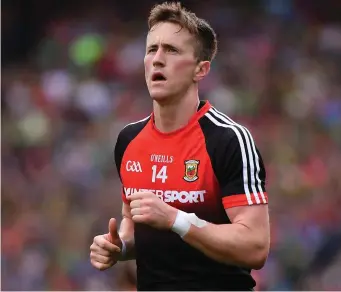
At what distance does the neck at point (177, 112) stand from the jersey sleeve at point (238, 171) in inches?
11.9

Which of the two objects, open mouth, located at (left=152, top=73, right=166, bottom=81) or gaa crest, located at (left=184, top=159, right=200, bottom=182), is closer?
gaa crest, located at (left=184, top=159, right=200, bottom=182)

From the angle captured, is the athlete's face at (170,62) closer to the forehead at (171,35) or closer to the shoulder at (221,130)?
the forehead at (171,35)

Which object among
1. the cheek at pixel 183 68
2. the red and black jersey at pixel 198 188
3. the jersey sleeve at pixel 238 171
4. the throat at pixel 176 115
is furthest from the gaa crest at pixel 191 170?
the cheek at pixel 183 68

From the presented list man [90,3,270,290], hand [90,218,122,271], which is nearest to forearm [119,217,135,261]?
man [90,3,270,290]

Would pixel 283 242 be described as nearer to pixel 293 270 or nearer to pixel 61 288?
pixel 293 270

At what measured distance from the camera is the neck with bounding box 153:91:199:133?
3.80 meters

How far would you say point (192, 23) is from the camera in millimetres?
3814

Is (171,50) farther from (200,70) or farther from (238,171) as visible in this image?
(238,171)

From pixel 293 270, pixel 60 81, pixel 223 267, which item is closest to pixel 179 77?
pixel 223 267

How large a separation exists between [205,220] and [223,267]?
245 millimetres

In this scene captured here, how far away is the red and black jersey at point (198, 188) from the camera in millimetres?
3498

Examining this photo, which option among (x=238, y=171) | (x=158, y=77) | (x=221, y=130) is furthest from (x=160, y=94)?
(x=238, y=171)

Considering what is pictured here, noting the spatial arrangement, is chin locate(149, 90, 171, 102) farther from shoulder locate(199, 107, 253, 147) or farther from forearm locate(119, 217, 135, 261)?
forearm locate(119, 217, 135, 261)

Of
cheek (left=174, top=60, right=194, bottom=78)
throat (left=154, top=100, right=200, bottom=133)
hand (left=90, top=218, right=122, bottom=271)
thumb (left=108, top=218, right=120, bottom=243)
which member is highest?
cheek (left=174, top=60, right=194, bottom=78)
